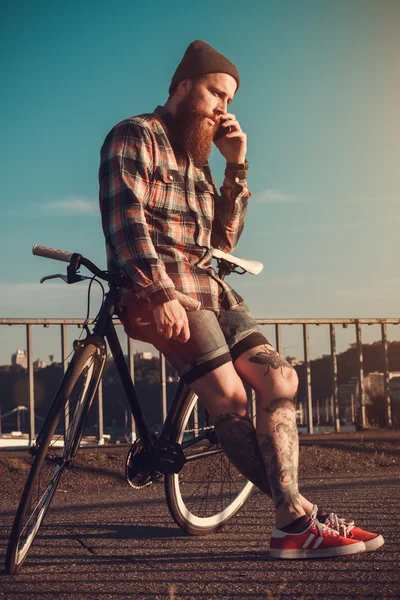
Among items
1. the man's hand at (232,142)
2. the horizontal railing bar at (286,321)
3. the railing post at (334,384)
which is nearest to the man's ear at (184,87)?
the man's hand at (232,142)

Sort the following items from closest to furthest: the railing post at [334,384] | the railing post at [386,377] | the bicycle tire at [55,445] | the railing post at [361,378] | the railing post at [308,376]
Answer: the bicycle tire at [55,445] < the railing post at [308,376] < the railing post at [334,384] < the railing post at [361,378] < the railing post at [386,377]

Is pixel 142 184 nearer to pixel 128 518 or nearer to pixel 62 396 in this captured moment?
pixel 62 396

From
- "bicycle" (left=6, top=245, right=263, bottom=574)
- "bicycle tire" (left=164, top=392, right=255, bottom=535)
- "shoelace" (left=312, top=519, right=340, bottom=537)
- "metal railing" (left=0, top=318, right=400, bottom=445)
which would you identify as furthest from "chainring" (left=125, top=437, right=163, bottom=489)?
"metal railing" (left=0, top=318, right=400, bottom=445)

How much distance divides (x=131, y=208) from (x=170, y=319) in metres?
0.43

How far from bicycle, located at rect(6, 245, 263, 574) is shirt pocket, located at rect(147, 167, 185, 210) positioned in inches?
12.5

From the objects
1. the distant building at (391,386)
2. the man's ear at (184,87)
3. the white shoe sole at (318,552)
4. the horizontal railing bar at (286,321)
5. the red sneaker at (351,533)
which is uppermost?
the man's ear at (184,87)

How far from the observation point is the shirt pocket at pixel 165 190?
2904 millimetres

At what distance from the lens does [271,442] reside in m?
2.79

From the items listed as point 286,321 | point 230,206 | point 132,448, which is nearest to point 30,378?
point 286,321

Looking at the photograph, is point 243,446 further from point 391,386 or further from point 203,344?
point 391,386

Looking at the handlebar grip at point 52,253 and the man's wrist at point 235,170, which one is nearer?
the handlebar grip at point 52,253

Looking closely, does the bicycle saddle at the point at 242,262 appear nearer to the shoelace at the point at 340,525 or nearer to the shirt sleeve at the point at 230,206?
the shirt sleeve at the point at 230,206

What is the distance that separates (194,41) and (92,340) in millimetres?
1284

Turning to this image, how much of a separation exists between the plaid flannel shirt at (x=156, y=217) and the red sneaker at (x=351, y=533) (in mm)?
892
